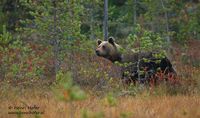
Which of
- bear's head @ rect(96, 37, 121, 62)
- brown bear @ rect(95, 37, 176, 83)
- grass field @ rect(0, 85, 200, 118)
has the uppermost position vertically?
bear's head @ rect(96, 37, 121, 62)

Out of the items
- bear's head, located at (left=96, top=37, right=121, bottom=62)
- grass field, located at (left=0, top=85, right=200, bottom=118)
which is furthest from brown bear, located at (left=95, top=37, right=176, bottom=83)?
grass field, located at (left=0, top=85, right=200, bottom=118)

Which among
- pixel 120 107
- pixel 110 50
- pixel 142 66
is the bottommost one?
pixel 120 107

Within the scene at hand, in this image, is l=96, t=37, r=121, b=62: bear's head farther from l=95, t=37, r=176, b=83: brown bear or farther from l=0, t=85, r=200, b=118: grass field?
l=0, t=85, r=200, b=118: grass field

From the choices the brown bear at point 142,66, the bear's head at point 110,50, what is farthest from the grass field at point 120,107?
the bear's head at point 110,50

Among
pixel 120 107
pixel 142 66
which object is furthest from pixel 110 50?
pixel 120 107

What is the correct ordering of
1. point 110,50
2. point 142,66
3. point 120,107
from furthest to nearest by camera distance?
point 110,50 < point 142,66 < point 120,107

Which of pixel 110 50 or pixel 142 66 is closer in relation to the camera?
pixel 142 66

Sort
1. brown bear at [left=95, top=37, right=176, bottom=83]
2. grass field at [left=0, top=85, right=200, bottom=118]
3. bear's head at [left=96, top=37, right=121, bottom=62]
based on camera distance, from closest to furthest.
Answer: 1. grass field at [left=0, top=85, right=200, bottom=118]
2. brown bear at [left=95, top=37, right=176, bottom=83]
3. bear's head at [left=96, top=37, right=121, bottom=62]

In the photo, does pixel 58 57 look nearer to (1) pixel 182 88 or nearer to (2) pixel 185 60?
(1) pixel 182 88

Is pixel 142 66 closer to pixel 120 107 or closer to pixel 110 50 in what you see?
pixel 110 50

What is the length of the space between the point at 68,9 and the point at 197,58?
906cm

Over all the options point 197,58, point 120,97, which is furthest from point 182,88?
point 197,58

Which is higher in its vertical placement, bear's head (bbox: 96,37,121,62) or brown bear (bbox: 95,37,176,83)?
bear's head (bbox: 96,37,121,62)

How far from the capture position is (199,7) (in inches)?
990
